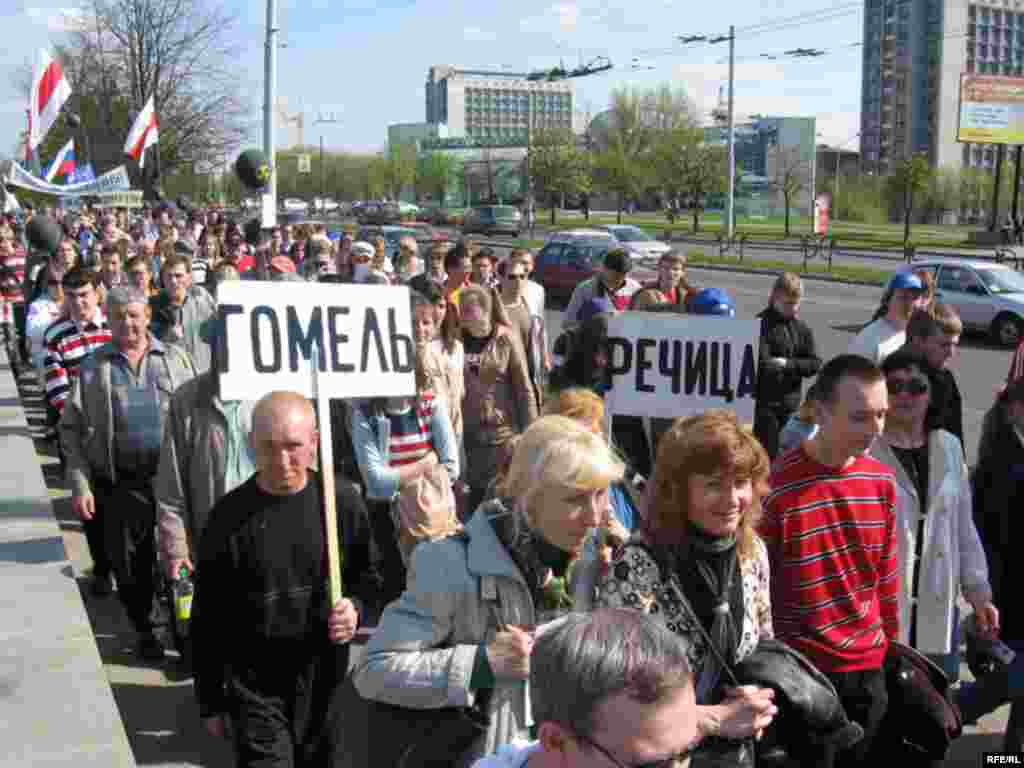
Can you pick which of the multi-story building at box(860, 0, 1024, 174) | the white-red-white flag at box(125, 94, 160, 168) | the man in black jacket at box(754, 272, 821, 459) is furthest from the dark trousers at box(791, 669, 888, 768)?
the multi-story building at box(860, 0, 1024, 174)

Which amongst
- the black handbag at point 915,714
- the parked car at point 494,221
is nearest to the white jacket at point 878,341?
the black handbag at point 915,714

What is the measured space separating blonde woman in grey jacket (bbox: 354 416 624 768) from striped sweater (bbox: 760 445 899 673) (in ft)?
2.78

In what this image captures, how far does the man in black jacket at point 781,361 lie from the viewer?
7.36 meters

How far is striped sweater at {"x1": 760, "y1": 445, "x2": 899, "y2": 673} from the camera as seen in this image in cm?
349

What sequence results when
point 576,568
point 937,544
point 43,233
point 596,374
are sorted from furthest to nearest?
1. point 43,233
2. point 596,374
3. point 937,544
4. point 576,568

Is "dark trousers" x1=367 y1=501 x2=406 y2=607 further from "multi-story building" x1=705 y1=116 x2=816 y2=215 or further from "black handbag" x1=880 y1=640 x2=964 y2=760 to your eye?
"multi-story building" x1=705 y1=116 x2=816 y2=215

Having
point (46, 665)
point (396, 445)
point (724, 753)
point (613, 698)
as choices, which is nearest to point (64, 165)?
point (396, 445)

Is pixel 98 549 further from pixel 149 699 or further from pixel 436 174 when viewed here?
pixel 436 174

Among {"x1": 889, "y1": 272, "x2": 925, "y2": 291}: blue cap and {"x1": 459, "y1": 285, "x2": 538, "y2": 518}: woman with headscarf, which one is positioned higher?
{"x1": 889, "y1": 272, "x2": 925, "y2": 291}: blue cap

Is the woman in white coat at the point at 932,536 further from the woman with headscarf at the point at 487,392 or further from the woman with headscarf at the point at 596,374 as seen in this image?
the woman with headscarf at the point at 487,392

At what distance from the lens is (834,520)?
11.6 feet

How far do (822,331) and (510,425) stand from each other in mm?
15150

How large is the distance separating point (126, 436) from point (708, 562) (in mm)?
3726

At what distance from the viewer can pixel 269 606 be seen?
3621 millimetres
